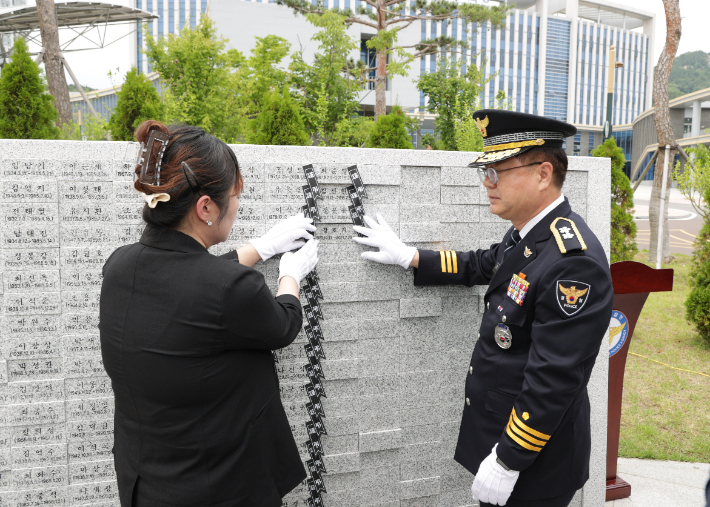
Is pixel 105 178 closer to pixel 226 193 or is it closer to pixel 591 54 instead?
pixel 226 193

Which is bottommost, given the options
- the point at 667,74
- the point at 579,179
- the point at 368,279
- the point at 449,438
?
the point at 449,438

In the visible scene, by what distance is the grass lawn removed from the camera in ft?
13.0

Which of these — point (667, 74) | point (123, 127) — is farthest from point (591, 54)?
point (123, 127)

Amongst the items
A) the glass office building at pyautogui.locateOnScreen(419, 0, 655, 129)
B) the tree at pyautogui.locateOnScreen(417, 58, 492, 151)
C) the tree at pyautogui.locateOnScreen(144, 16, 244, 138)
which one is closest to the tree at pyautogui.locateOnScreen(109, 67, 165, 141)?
the tree at pyautogui.locateOnScreen(144, 16, 244, 138)

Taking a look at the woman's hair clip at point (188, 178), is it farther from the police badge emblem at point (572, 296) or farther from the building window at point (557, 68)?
the building window at point (557, 68)

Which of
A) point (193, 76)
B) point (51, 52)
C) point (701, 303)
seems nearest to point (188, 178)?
point (701, 303)

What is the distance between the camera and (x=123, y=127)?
4742 mm

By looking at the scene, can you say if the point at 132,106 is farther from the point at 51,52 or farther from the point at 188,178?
the point at 51,52

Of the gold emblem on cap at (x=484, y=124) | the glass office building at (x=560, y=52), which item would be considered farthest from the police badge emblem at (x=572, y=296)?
the glass office building at (x=560, y=52)

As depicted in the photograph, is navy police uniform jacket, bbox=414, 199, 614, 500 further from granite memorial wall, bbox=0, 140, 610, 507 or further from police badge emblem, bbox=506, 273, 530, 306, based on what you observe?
granite memorial wall, bbox=0, 140, 610, 507

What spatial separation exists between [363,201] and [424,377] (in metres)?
0.95

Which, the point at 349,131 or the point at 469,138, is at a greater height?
the point at 349,131

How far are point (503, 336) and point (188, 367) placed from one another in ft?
3.57

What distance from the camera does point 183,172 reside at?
1.40 metres
